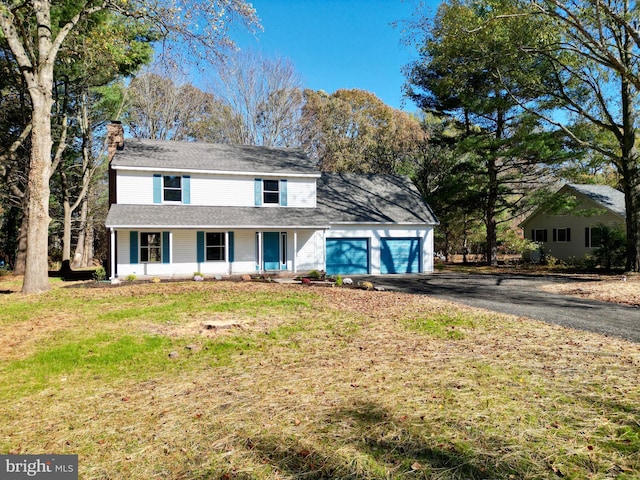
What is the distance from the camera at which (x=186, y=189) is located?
19188 millimetres

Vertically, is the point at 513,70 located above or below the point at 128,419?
above

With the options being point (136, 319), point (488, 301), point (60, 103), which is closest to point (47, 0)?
point (136, 319)

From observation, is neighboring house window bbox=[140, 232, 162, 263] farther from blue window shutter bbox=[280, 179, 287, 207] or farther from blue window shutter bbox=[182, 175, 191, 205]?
blue window shutter bbox=[280, 179, 287, 207]

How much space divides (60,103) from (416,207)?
77.9 ft

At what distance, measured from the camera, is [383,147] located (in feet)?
118

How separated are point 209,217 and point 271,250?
352 cm

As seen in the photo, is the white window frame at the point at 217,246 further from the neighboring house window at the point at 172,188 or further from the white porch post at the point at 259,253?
the neighboring house window at the point at 172,188

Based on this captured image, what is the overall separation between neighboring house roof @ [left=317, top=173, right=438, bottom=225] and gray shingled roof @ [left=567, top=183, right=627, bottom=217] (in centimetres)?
1250

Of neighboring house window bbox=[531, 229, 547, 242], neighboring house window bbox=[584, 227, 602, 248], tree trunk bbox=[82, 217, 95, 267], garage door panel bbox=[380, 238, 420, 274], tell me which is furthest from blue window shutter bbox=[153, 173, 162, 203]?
neighboring house window bbox=[531, 229, 547, 242]

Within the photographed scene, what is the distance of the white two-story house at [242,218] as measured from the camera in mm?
18141

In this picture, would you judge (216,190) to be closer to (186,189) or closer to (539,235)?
(186,189)

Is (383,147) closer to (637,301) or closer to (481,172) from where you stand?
(481,172)

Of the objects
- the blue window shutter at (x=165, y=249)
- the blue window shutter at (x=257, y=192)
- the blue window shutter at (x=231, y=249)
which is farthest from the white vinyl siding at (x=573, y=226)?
the blue window shutter at (x=165, y=249)

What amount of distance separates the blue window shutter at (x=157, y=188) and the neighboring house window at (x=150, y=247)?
1664 mm
